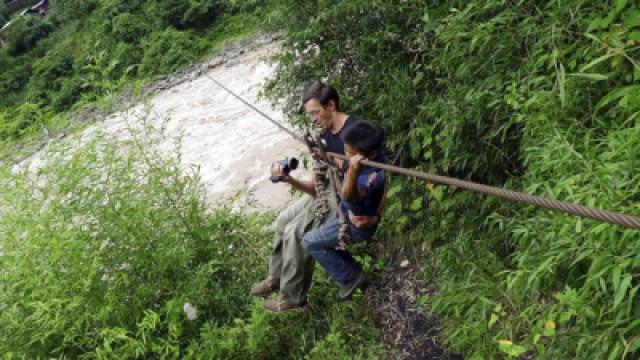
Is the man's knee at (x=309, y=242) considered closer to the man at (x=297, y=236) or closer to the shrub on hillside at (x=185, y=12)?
the man at (x=297, y=236)

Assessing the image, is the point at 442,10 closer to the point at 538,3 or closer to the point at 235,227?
the point at 538,3

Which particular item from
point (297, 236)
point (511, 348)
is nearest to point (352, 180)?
point (297, 236)

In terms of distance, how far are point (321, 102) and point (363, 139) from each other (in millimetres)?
404

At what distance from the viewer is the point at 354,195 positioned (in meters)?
3.23

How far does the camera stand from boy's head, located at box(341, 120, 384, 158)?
3170 millimetres

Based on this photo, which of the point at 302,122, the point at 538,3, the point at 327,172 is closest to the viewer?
the point at 538,3

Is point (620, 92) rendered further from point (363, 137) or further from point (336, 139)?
point (336, 139)

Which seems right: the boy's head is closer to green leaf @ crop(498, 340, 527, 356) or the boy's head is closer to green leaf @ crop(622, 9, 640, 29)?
green leaf @ crop(498, 340, 527, 356)

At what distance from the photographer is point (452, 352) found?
3396mm

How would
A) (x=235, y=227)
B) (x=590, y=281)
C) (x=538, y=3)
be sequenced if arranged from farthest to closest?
(x=235, y=227)
(x=538, y=3)
(x=590, y=281)

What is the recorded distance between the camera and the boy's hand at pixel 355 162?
301cm

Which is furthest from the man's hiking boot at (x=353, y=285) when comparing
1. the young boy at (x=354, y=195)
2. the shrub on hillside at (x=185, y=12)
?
the shrub on hillside at (x=185, y=12)

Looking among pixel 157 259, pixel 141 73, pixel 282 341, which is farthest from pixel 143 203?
pixel 141 73

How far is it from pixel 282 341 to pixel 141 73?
16.7 metres
